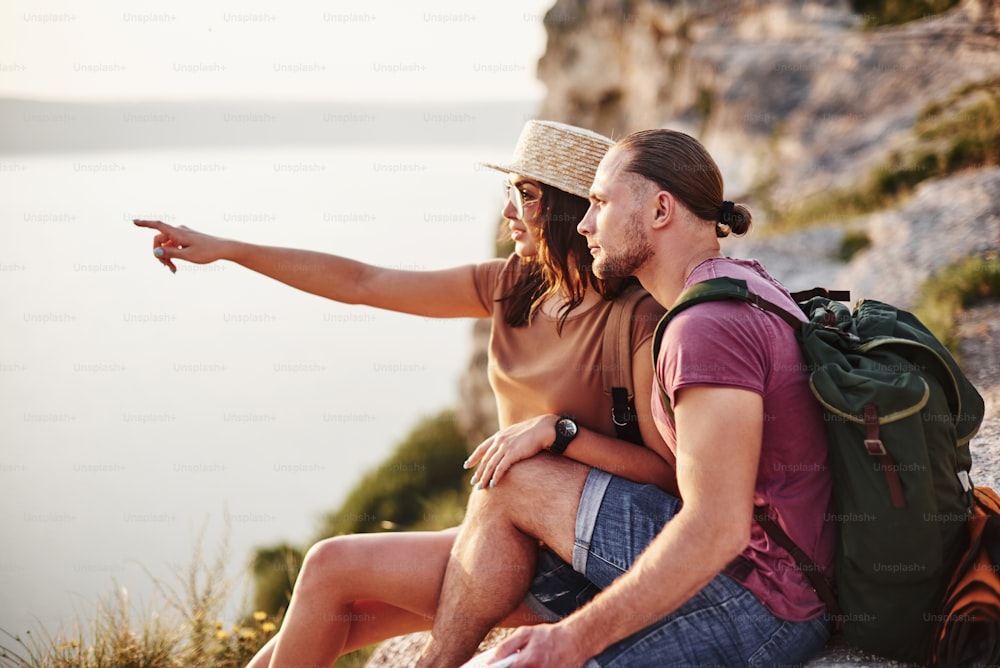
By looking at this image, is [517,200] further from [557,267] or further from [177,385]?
[177,385]

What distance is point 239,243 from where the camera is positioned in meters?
3.40

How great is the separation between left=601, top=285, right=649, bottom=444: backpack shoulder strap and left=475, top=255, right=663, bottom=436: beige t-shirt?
0.8 inches

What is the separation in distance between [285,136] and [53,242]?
68.4 meters

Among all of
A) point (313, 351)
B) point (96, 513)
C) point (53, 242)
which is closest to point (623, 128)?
point (96, 513)

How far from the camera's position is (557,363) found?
2893 mm

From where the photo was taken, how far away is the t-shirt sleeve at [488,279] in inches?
130

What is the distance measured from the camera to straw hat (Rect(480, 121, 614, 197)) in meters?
2.99

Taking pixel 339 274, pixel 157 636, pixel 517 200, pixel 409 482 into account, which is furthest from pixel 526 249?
pixel 409 482

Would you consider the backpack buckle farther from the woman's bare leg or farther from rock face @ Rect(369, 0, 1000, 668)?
the woman's bare leg

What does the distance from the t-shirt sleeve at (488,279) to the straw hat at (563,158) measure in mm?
357

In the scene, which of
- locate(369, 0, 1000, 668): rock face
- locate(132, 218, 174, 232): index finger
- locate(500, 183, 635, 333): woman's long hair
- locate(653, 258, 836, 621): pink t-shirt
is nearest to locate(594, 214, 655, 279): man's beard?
locate(653, 258, 836, 621): pink t-shirt

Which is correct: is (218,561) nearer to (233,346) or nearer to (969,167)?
(969,167)

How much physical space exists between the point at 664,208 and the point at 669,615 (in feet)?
3.26

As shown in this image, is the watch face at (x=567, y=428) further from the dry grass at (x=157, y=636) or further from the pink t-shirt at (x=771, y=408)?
the dry grass at (x=157, y=636)
